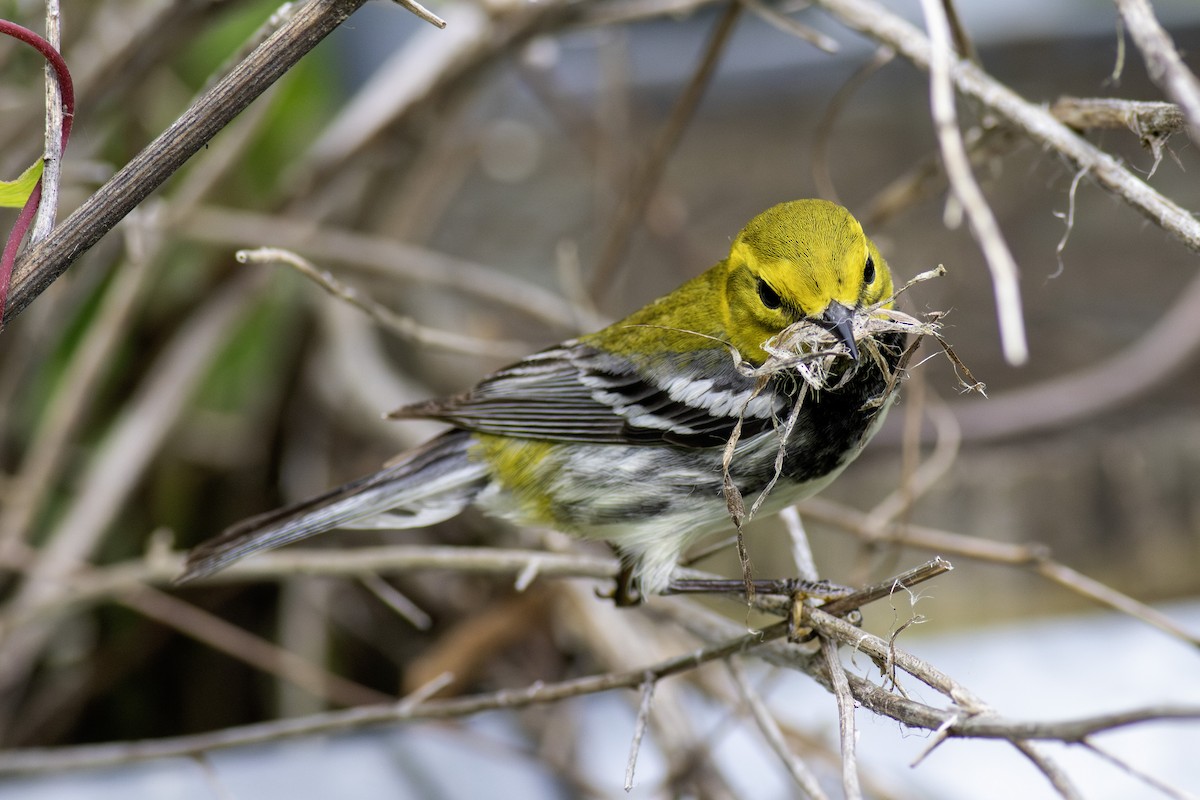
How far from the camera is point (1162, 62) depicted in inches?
51.9

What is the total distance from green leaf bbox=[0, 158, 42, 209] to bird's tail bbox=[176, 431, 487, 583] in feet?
3.22

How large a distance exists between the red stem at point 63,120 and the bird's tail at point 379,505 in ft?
3.25

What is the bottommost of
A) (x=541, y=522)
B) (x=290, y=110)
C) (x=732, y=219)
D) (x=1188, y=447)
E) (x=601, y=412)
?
(x=541, y=522)

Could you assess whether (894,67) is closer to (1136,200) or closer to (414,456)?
(414,456)

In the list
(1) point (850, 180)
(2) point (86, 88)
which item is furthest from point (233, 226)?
(1) point (850, 180)

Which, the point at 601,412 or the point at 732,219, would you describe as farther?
the point at 732,219

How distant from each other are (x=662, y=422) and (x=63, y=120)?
1432mm

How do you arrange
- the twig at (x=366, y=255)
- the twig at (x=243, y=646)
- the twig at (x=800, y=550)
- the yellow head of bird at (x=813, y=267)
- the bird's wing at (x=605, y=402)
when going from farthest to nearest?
the twig at (x=366, y=255)
the twig at (x=243, y=646)
the bird's wing at (x=605, y=402)
the twig at (x=800, y=550)
the yellow head of bird at (x=813, y=267)

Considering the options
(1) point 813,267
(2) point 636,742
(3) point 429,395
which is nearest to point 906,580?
(2) point 636,742

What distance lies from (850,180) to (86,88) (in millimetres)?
4110

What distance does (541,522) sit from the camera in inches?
104

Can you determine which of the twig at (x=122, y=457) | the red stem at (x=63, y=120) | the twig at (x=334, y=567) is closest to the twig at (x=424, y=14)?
the red stem at (x=63, y=120)

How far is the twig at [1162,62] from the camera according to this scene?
4.17ft

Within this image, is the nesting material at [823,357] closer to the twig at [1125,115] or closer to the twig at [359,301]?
the twig at [1125,115]
